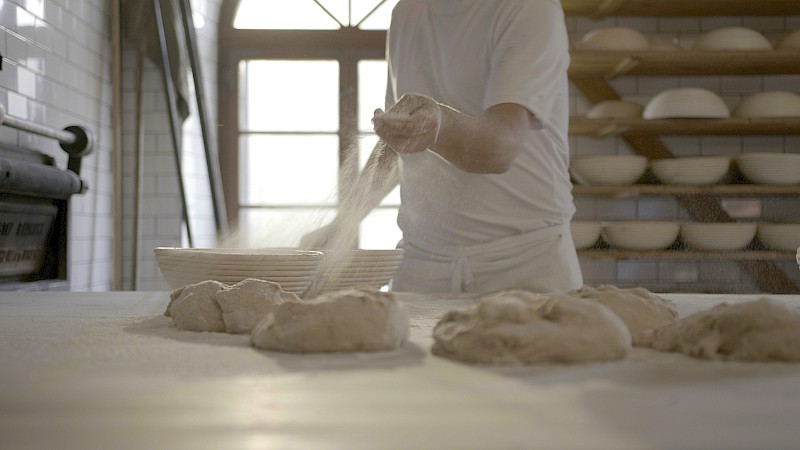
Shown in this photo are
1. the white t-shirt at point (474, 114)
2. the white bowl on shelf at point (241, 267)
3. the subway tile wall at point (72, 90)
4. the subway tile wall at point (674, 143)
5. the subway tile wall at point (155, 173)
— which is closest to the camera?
the white bowl on shelf at point (241, 267)

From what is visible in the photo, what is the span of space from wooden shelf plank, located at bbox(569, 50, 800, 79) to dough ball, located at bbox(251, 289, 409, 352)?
2.70 m

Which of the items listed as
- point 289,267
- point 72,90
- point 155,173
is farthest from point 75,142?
point 289,267

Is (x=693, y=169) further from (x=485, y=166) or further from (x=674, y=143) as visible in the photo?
(x=485, y=166)

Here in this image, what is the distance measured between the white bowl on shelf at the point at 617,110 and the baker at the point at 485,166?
1.60m

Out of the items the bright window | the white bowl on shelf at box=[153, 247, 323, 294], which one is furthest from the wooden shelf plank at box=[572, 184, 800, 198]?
the white bowl on shelf at box=[153, 247, 323, 294]

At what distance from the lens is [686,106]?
3.12 meters

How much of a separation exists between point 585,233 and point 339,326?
2625 millimetres

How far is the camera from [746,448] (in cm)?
43

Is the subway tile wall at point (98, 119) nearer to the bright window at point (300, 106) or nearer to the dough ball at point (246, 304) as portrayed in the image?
the bright window at point (300, 106)

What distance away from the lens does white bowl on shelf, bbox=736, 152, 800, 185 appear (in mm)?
3182

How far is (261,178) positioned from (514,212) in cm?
251

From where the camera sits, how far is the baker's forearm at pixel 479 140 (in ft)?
4.17

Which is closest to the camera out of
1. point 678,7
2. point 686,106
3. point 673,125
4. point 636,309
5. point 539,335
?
point 539,335

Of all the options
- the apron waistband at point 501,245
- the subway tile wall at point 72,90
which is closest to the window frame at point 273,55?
the subway tile wall at point 72,90
